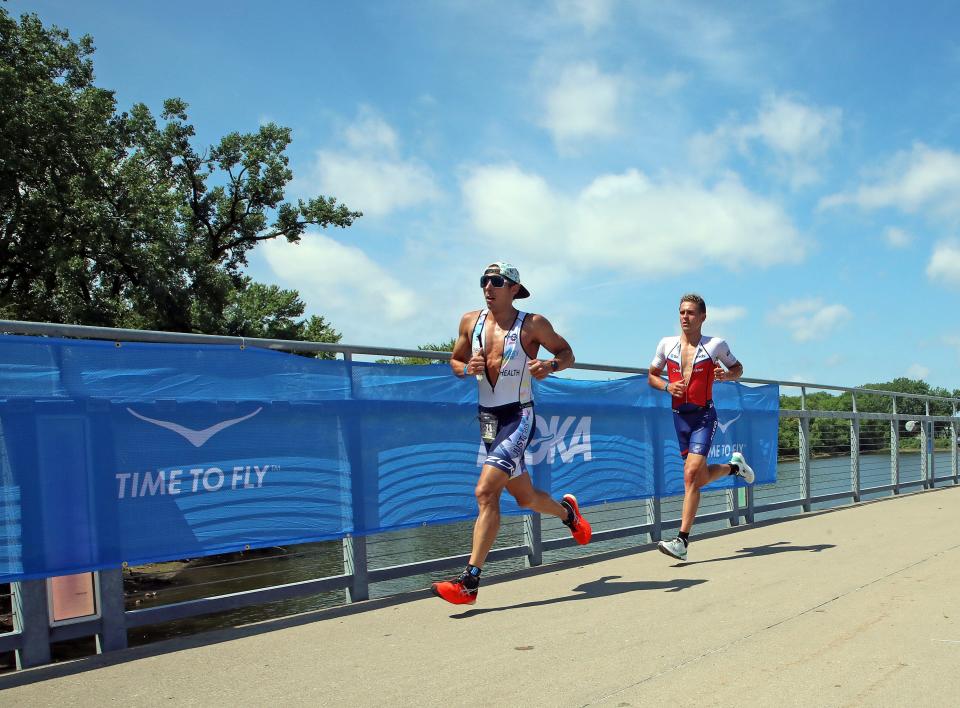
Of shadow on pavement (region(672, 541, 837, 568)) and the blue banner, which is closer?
the blue banner

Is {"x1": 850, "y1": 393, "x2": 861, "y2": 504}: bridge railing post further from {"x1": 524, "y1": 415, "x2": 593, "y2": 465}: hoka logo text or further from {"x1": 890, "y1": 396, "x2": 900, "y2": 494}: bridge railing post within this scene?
{"x1": 524, "y1": 415, "x2": 593, "y2": 465}: hoka logo text

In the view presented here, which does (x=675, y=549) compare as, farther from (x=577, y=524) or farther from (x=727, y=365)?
(x=727, y=365)

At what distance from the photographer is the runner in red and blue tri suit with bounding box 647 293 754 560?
23.1 ft

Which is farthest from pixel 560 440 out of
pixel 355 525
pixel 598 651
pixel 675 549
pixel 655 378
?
pixel 598 651

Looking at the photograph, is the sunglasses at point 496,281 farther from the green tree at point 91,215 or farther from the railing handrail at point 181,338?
the green tree at point 91,215

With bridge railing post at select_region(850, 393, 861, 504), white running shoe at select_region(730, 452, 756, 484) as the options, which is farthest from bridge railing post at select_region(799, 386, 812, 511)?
white running shoe at select_region(730, 452, 756, 484)

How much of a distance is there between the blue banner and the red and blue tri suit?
1006 mm

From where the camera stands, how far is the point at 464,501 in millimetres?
6398

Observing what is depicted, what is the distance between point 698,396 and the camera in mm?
7129

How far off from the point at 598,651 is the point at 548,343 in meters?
2.19

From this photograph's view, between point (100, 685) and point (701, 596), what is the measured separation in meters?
3.27

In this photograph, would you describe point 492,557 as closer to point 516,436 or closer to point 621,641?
point 516,436

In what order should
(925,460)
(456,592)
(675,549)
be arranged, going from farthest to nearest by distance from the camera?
(925,460), (675,549), (456,592)

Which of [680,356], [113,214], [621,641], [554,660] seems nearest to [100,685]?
[554,660]
